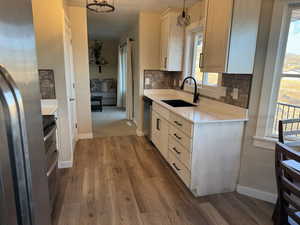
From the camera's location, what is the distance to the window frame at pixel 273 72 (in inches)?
75.3

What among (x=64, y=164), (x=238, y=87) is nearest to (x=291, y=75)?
(x=238, y=87)

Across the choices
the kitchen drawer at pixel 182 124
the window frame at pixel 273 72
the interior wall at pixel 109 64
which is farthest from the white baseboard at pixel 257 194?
the interior wall at pixel 109 64

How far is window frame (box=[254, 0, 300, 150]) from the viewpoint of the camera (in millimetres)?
1912

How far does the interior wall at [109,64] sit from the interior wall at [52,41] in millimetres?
5551

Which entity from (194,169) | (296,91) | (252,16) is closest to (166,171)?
(194,169)

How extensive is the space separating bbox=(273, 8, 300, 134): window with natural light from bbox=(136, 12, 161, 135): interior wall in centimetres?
250

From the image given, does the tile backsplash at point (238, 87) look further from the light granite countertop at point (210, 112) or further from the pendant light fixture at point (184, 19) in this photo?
the pendant light fixture at point (184, 19)

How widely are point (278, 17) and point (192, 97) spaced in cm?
171

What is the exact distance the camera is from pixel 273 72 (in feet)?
6.65

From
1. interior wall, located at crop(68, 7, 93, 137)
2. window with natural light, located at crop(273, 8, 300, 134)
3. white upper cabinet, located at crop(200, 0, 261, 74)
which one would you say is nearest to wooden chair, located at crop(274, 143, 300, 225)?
window with natural light, located at crop(273, 8, 300, 134)

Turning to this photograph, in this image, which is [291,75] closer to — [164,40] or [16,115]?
[16,115]

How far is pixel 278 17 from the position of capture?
1.92m

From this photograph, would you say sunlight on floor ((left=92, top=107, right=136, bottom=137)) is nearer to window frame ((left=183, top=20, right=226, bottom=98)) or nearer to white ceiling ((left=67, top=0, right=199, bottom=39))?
window frame ((left=183, top=20, right=226, bottom=98))

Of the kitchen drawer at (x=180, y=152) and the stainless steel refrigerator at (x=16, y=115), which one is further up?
the stainless steel refrigerator at (x=16, y=115)
